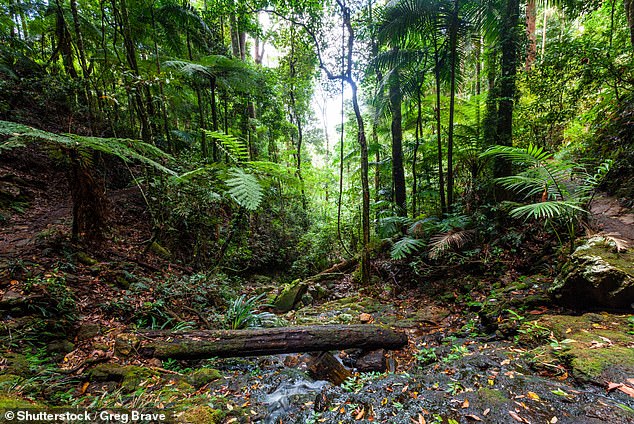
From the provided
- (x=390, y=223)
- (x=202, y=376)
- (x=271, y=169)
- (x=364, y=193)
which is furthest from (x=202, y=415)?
(x=390, y=223)

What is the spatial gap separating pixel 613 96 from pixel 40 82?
12.9 m

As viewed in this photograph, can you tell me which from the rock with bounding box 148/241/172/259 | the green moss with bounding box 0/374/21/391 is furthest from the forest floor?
the rock with bounding box 148/241/172/259

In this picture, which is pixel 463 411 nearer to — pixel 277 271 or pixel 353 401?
pixel 353 401

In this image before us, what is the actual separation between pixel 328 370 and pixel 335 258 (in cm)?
613

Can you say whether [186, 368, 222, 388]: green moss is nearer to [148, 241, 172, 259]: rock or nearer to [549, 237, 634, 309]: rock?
[148, 241, 172, 259]: rock

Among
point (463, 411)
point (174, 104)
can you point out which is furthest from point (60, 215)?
point (463, 411)

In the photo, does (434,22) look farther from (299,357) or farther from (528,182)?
(299,357)

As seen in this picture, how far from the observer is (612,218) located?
4.25m

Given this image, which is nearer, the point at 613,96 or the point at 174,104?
the point at 613,96

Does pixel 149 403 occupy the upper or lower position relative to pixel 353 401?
upper

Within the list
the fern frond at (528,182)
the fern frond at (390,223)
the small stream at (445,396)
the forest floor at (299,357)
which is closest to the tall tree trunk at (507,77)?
the fern frond at (528,182)

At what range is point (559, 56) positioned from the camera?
518 cm

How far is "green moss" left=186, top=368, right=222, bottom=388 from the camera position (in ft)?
9.04

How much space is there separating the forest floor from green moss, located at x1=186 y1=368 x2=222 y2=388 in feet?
0.04
